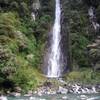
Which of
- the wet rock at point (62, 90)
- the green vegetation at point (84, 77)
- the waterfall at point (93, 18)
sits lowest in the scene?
the wet rock at point (62, 90)

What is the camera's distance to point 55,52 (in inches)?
1293

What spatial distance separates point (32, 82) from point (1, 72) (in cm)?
253

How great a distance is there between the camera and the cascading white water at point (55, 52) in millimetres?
31625

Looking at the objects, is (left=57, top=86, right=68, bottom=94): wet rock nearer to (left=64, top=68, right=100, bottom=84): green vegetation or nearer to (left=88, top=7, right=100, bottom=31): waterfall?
(left=64, top=68, right=100, bottom=84): green vegetation

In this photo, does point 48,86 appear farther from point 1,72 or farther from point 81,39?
point 81,39

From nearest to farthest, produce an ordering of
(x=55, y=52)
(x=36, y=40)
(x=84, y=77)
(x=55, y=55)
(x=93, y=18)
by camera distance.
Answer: (x=84, y=77)
(x=55, y=55)
(x=55, y=52)
(x=36, y=40)
(x=93, y=18)

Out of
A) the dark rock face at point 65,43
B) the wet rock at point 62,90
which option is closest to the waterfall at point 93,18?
the dark rock face at point 65,43

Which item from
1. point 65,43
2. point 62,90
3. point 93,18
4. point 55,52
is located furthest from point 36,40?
point 62,90

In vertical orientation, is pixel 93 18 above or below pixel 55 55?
above

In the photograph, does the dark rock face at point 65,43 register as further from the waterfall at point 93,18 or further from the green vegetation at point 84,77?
the waterfall at point 93,18

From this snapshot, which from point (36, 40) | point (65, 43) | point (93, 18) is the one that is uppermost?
point (93, 18)

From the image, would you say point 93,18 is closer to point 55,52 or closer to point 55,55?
point 55,52

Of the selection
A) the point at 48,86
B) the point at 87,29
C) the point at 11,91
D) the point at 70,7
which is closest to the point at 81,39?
the point at 87,29

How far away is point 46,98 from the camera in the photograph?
2225cm
